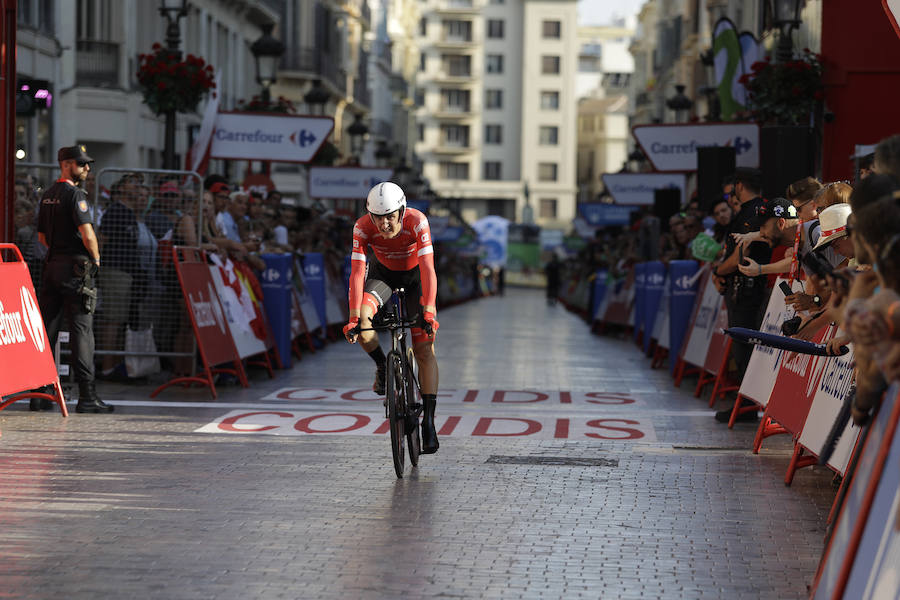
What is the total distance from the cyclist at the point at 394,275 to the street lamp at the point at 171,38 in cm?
970

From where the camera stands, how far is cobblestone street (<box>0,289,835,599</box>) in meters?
6.74

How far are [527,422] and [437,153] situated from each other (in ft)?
379

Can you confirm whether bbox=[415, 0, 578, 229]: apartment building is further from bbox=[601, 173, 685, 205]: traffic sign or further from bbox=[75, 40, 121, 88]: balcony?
bbox=[601, 173, 685, 205]: traffic sign

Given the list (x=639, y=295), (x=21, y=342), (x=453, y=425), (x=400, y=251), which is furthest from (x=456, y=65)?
(x=400, y=251)

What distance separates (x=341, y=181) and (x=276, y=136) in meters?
10.3

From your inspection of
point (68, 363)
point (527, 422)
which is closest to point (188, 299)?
point (68, 363)

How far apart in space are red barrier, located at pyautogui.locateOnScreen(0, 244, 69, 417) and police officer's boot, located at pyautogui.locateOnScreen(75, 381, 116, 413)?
1.10 ft

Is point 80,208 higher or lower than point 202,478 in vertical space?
higher

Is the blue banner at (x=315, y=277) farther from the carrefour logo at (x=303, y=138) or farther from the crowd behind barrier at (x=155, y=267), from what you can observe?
the crowd behind barrier at (x=155, y=267)

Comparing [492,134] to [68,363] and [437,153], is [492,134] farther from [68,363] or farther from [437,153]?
[68,363]

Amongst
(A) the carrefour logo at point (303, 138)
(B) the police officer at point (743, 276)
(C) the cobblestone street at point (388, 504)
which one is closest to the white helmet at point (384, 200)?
(C) the cobblestone street at point (388, 504)

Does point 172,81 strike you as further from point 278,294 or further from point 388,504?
point 388,504

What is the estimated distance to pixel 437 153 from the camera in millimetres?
127938

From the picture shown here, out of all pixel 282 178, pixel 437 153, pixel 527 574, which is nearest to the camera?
pixel 527 574
